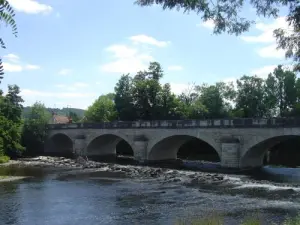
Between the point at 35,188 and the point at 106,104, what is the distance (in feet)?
159

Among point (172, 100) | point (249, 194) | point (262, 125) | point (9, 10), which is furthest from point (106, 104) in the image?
point (9, 10)

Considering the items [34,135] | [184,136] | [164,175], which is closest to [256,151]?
[184,136]

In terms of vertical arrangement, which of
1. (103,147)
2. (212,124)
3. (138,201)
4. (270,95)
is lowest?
(138,201)

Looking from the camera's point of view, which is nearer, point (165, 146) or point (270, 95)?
point (165, 146)

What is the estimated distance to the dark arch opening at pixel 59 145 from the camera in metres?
61.0

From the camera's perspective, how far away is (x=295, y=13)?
29.8ft

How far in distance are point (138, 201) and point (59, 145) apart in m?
44.9

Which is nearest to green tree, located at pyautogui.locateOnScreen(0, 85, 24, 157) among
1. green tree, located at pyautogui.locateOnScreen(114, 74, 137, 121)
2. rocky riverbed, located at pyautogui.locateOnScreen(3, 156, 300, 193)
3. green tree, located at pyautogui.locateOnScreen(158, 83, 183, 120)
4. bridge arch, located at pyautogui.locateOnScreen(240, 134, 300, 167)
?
rocky riverbed, located at pyautogui.locateOnScreen(3, 156, 300, 193)

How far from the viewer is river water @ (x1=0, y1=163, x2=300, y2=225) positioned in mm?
18000

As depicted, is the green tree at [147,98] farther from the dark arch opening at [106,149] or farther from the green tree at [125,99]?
the dark arch opening at [106,149]

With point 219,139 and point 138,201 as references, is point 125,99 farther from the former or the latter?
point 138,201

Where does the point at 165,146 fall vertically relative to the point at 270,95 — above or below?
below

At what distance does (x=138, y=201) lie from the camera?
71.4ft

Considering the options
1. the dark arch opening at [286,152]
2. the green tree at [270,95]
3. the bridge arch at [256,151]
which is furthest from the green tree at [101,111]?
the bridge arch at [256,151]
